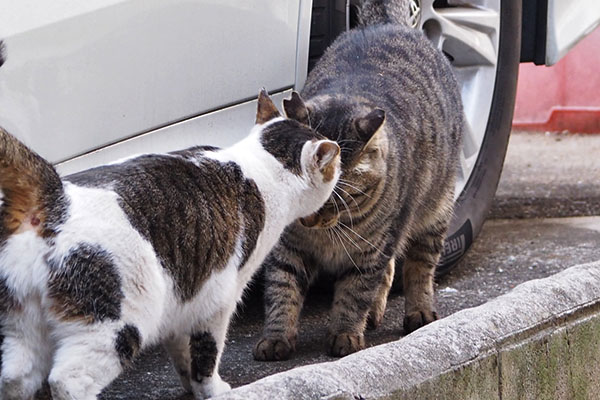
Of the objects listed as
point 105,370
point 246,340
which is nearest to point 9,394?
point 105,370

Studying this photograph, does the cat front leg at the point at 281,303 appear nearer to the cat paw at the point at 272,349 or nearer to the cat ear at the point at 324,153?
the cat paw at the point at 272,349

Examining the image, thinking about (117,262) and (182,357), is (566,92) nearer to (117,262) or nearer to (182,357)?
(182,357)

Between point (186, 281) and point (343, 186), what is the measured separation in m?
1.04

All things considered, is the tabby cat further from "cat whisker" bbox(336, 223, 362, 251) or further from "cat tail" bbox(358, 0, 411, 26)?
"cat tail" bbox(358, 0, 411, 26)

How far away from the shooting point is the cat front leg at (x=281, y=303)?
377 cm

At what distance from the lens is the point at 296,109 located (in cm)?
368

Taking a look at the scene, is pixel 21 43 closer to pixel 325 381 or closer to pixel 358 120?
pixel 358 120

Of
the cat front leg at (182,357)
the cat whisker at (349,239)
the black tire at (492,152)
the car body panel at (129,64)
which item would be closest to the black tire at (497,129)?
the black tire at (492,152)

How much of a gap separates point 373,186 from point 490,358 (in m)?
0.85

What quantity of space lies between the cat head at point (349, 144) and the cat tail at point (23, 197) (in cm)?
122

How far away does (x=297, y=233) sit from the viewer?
12.9ft

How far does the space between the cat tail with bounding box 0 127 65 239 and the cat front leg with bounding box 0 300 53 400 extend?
0.19m

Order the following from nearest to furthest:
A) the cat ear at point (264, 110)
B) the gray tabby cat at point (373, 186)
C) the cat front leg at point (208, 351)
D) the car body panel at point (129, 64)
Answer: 1. the cat front leg at point (208, 351)
2. the car body panel at point (129, 64)
3. the cat ear at point (264, 110)
4. the gray tabby cat at point (373, 186)

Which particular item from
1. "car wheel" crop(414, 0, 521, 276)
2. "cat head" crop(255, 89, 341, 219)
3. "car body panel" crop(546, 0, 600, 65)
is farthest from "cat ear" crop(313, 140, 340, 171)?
"car body panel" crop(546, 0, 600, 65)
